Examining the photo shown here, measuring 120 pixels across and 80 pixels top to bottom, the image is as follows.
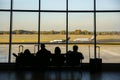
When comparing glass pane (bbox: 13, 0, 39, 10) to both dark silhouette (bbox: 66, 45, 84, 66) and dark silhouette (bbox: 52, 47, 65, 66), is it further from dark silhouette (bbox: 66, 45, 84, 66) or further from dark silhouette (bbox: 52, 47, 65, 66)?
dark silhouette (bbox: 66, 45, 84, 66)

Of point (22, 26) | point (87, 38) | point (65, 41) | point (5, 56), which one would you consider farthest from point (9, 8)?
point (87, 38)

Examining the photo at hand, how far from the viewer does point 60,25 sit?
8.33 metres

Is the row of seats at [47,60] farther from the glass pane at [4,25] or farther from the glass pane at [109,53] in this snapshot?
the glass pane at [109,53]

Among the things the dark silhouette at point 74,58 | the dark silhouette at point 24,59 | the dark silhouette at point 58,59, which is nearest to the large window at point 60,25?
the dark silhouette at point 24,59

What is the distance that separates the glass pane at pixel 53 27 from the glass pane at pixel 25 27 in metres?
0.31

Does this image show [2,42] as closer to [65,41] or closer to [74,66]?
[65,41]

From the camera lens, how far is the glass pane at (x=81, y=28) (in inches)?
326

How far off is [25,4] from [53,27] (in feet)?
4.74

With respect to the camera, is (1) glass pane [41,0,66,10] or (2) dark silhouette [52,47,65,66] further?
(1) glass pane [41,0,66,10]

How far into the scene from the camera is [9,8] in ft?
26.7

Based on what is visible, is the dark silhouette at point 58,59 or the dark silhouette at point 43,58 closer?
the dark silhouette at point 58,59

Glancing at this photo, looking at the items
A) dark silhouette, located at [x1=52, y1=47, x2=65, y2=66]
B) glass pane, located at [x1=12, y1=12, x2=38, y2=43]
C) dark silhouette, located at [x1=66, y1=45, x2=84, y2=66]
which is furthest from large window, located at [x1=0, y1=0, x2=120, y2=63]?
dark silhouette, located at [x1=66, y1=45, x2=84, y2=66]

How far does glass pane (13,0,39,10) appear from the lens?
8.22m

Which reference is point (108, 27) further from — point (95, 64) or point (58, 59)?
point (58, 59)
